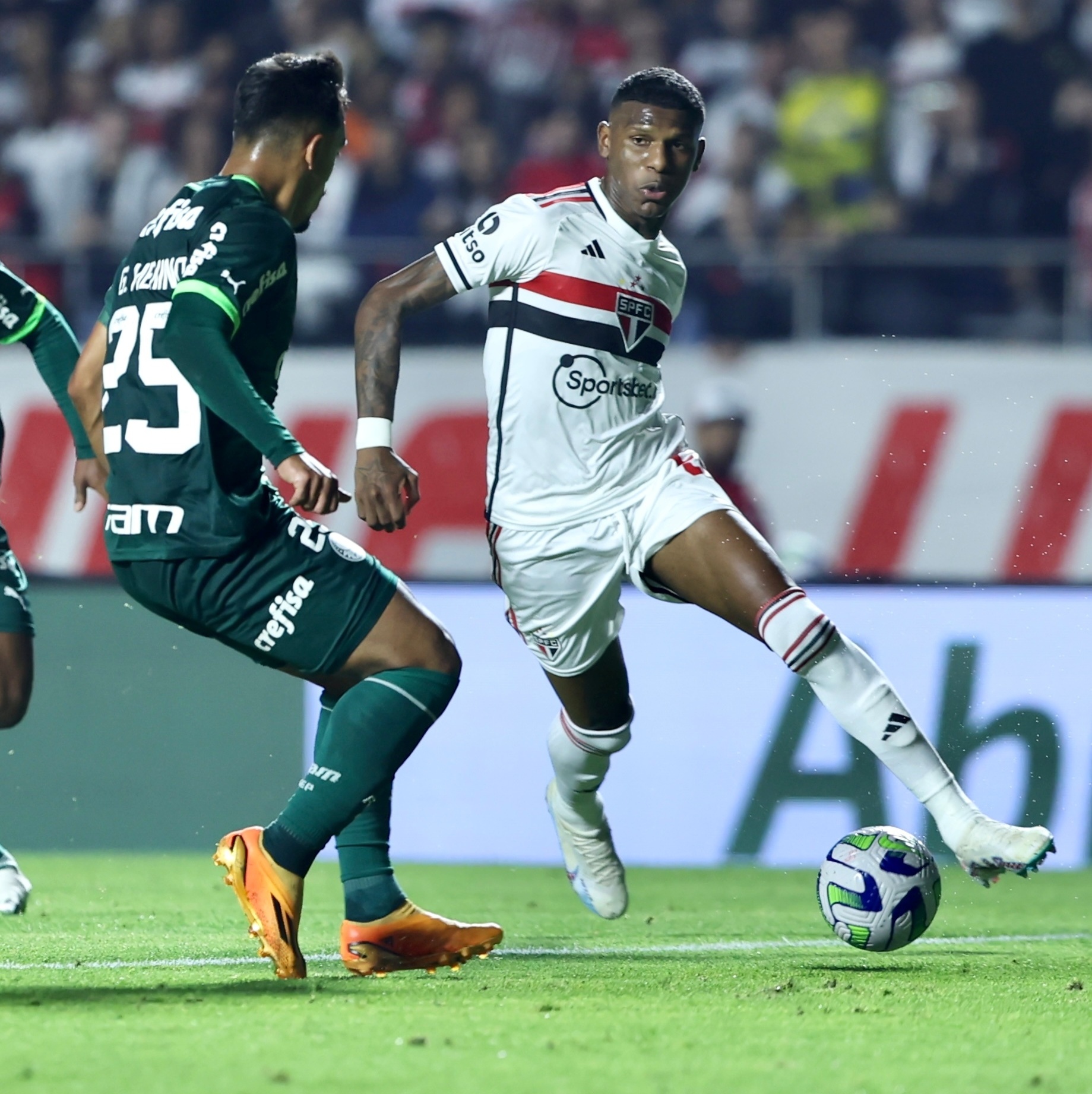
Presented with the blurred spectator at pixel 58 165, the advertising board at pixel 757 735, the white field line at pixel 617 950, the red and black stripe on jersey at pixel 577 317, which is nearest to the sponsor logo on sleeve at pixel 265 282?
the red and black stripe on jersey at pixel 577 317

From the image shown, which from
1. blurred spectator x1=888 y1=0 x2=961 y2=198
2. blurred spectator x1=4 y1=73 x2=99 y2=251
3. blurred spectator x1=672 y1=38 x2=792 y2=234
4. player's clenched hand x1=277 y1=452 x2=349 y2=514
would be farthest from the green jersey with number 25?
blurred spectator x1=4 y1=73 x2=99 y2=251

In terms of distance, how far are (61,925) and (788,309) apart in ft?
21.4

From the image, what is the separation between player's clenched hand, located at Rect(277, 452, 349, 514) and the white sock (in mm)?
1707

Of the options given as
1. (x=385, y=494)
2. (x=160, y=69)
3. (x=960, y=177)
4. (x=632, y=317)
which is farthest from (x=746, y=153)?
(x=385, y=494)

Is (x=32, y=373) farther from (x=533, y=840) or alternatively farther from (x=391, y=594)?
(x=391, y=594)

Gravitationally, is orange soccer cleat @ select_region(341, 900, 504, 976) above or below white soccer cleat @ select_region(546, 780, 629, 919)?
above

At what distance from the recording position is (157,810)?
7.54 m

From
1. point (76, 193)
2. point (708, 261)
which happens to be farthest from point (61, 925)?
point (76, 193)

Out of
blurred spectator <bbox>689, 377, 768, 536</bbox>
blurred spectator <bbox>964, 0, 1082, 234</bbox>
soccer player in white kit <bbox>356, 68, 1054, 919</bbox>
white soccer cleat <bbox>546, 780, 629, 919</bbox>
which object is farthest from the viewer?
blurred spectator <bbox>964, 0, 1082, 234</bbox>

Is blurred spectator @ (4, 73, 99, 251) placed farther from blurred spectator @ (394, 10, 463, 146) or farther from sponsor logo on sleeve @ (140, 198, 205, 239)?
sponsor logo on sleeve @ (140, 198, 205, 239)

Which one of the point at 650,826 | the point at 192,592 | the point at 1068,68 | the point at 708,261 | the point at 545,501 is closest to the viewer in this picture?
the point at 192,592

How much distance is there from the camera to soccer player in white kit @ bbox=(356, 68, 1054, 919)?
4.64 metres

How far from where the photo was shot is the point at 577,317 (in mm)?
4848

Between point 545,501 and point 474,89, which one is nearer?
point 545,501
